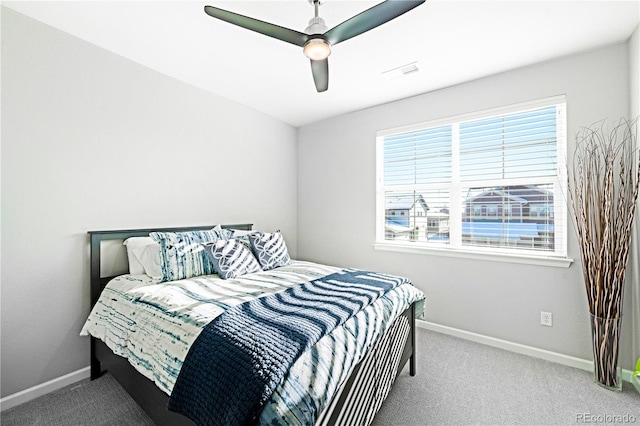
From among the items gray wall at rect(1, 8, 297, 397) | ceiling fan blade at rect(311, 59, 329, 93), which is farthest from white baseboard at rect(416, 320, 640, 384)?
gray wall at rect(1, 8, 297, 397)

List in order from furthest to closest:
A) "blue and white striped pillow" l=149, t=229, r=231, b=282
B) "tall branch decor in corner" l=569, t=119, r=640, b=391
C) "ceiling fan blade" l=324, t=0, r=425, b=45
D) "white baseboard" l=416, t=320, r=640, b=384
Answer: "white baseboard" l=416, t=320, r=640, b=384
"blue and white striped pillow" l=149, t=229, r=231, b=282
"tall branch decor in corner" l=569, t=119, r=640, b=391
"ceiling fan blade" l=324, t=0, r=425, b=45

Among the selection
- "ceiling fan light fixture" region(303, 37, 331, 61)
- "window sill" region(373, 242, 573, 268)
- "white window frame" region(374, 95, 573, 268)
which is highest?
"ceiling fan light fixture" region(303, 37, 331, 61)

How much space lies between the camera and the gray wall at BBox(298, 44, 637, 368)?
2.32 metres

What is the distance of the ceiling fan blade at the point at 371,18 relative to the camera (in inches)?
55.9

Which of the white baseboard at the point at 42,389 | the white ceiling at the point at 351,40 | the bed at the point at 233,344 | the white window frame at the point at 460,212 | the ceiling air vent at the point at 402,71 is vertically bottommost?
the white baseboard at the point at 42,389

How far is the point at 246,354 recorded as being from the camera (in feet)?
3.71

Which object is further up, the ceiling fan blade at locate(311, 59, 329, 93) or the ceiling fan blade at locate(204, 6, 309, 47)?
the ceiling fan blade at locate(204, 6, 309, 47)

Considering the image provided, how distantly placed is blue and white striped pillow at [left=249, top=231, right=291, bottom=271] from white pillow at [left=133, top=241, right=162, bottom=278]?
769 millimetres

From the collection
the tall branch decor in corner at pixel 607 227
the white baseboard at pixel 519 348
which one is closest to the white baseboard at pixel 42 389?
the white baseboard at pixel 519 348

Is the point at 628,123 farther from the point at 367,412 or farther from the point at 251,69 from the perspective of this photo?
the point at 251,69

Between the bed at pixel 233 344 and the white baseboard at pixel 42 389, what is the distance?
106 millimetres

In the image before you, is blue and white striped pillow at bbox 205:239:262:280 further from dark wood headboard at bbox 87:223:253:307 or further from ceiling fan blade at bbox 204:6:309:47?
ceiling fan blade at bbox 204:6:309:47

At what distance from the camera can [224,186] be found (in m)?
3.27

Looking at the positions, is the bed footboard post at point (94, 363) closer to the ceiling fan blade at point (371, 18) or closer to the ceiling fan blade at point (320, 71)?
the ceiling fan blade at point (320, 71)
